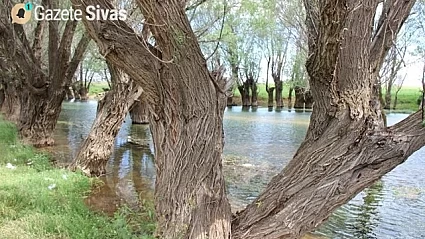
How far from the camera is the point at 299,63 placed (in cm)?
2975

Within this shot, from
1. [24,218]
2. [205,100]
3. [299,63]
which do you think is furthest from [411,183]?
[299,63]

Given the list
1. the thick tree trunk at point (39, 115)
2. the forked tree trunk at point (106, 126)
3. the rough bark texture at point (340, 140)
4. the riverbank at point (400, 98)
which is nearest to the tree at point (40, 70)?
the thick tree trunk at point (39, 115)

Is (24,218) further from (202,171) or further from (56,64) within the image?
(56,64)

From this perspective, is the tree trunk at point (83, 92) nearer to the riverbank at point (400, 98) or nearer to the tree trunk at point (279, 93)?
the riverbank at point (400, 98)

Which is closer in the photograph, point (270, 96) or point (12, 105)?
point (12, 105)

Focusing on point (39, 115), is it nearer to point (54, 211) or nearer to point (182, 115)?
point (54, 211)

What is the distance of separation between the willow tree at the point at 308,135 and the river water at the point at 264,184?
78.1 inches

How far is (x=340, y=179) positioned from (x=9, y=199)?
3387 mm

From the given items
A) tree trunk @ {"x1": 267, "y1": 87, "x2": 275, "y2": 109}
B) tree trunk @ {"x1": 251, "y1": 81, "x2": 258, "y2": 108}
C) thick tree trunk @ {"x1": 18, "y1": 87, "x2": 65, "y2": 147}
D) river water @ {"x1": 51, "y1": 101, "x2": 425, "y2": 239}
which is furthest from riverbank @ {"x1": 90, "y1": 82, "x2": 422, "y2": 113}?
thick tree trunk @ {"x1": 18, "y1": 87, "x2": 65, "y2": 147}

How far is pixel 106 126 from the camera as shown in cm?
711

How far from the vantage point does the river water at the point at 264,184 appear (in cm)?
554

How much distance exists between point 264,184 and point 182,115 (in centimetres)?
458

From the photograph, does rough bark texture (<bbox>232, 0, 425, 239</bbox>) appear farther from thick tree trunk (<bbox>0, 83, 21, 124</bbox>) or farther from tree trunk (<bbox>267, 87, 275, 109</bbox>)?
tree trunk (<bbox>267, 87, 275, 109</bbox>)

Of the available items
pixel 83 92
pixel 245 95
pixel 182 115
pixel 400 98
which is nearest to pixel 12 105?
pixel 182 115
